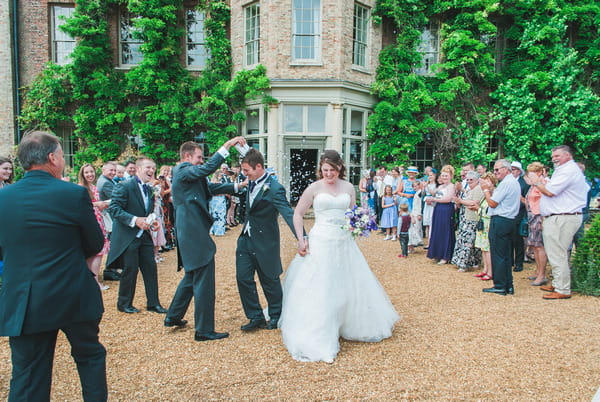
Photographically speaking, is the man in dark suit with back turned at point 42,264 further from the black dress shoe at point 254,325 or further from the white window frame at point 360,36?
the white window frame at point 360,36

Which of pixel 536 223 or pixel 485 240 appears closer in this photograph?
pixel 485 240

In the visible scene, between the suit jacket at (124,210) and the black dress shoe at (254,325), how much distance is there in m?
1.86

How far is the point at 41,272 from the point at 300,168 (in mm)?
13199

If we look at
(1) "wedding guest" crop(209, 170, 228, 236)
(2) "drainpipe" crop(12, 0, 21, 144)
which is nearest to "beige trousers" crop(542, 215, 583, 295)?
(1) "wedding guest" crop(209, 170, 228, 236)

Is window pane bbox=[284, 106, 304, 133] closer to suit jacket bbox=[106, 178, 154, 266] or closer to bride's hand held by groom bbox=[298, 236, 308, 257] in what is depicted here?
suit jacket bbox=[106, 178, 154, 266]

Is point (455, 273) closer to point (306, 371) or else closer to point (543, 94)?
point (306, 371)

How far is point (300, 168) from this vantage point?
1534 cm

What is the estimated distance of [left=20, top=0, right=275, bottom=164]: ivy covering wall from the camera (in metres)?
14.9

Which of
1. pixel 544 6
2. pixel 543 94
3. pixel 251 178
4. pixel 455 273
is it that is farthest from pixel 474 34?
pixel 251 178

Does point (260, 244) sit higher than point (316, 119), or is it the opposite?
point (316, 119)

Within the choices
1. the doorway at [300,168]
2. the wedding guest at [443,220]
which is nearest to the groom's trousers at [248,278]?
the wedding guest at [443,220]

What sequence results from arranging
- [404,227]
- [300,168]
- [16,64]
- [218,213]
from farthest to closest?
[16,64], [300,168], [218,213], [404,227]

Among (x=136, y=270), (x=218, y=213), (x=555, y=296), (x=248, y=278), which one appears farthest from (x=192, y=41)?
(x=555, y=296)

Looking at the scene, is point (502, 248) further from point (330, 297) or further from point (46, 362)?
point (46, 362)
